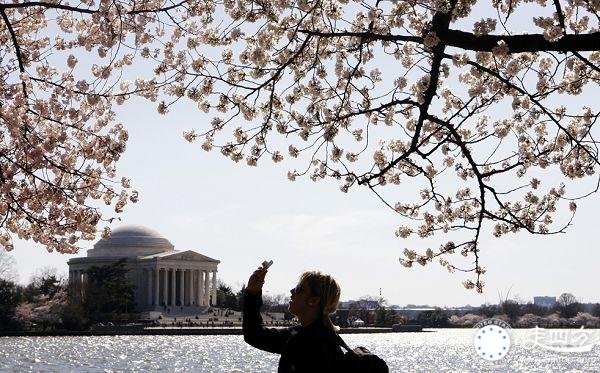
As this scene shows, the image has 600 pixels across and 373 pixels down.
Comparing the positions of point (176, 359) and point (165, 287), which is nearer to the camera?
point (176, 359)

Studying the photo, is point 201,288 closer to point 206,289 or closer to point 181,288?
point 181,288

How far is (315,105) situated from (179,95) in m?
1.40

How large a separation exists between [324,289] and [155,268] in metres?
113

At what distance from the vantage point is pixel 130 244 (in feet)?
400

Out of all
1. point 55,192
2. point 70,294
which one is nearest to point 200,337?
point 70,294

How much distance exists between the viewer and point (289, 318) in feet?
365

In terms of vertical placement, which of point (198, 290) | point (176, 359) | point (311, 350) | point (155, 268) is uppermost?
point (155, 268)

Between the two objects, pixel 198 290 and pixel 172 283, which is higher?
pixel 172 283

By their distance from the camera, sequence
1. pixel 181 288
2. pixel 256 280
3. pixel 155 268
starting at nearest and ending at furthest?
pixel 256 280, pixel 155 268, pixel 181 288

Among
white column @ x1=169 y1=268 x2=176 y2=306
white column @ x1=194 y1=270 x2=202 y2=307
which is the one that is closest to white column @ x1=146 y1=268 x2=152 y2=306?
white column @ x1=169 y1=268 x2=176 y2=306

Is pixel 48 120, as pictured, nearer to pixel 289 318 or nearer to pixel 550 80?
pixel 550 80
